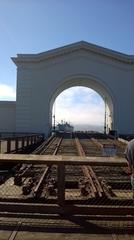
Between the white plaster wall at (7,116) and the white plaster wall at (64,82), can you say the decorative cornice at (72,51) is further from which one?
the white plaster wall at (7,116)

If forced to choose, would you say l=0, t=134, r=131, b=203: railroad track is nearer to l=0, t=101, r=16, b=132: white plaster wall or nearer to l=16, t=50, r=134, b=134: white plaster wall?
l=16, t=50, r=134, b=134: white plaster wall

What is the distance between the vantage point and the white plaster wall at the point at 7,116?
49.2 m

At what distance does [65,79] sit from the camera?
4869cm

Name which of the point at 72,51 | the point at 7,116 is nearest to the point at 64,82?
the point at 72,51

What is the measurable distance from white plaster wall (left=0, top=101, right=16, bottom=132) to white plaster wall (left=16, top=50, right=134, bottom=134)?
139cm

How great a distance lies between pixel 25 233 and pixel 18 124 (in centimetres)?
4215

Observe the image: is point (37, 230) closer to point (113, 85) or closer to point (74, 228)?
point (74, 228)

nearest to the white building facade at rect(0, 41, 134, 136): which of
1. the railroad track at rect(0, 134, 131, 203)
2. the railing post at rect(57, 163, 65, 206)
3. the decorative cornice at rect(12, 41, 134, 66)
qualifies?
the decorative cornice at rect(12, 41, 134, 66)

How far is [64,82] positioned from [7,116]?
26.9 feet

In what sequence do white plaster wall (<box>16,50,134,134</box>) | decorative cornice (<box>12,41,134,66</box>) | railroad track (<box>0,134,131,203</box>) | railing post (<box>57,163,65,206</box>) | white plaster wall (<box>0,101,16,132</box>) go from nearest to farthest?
railing post (<box>57,163,65,206</box>)
railroad track (<box>0,134,131,203</box>)
white plaster wall (<box>16,50,134,134</box>)
decorative cornice (<box>12,41,134,66</box>)
white plaster wall (<box>0,101,16,132</box>)

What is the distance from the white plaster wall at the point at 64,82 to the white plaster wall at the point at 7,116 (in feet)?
4.56

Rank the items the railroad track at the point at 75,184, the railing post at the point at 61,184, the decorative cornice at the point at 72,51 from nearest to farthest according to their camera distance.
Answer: the railing post at the point at 61,184 → the railroad track at the point at 75,184 → the decorative cornice at the point at 72,51

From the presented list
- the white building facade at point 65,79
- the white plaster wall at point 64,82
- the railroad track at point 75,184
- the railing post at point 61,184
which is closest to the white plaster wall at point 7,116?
the white building facade at point 65,79

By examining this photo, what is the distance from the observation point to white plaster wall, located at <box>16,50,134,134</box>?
158ft
